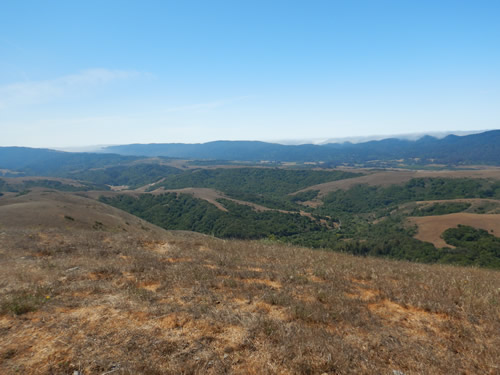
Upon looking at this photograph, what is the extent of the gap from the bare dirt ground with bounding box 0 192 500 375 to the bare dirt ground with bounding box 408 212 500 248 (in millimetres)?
68640

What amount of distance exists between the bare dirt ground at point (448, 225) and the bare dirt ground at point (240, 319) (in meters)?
68.6

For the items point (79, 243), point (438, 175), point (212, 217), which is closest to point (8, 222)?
point (79, 243)

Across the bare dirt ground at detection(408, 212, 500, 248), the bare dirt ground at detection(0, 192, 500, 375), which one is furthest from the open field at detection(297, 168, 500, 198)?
the bare dirt ground at detection(0, 192, 500, 375)

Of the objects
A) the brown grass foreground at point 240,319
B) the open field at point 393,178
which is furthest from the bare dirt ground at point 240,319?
the open field at point 393,178

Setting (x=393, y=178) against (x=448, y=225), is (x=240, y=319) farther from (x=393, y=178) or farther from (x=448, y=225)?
(x=393, y=178)

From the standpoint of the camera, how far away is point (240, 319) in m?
5.96

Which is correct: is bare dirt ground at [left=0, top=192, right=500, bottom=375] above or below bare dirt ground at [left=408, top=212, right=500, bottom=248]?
above

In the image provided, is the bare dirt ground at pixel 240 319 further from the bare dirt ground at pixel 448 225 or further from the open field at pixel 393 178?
the open field at pixel 393 178

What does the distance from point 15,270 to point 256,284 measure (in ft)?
29.5

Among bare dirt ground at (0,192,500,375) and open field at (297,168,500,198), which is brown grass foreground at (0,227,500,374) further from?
open field at (297,168,500,198)

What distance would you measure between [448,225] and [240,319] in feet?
273

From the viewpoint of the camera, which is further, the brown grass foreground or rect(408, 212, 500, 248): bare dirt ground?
rect(408, 212, 500, 248): bare dirt ground

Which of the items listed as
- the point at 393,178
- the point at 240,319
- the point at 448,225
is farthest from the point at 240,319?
the point at 393,178

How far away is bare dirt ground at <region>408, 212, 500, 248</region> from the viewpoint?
209 feet
